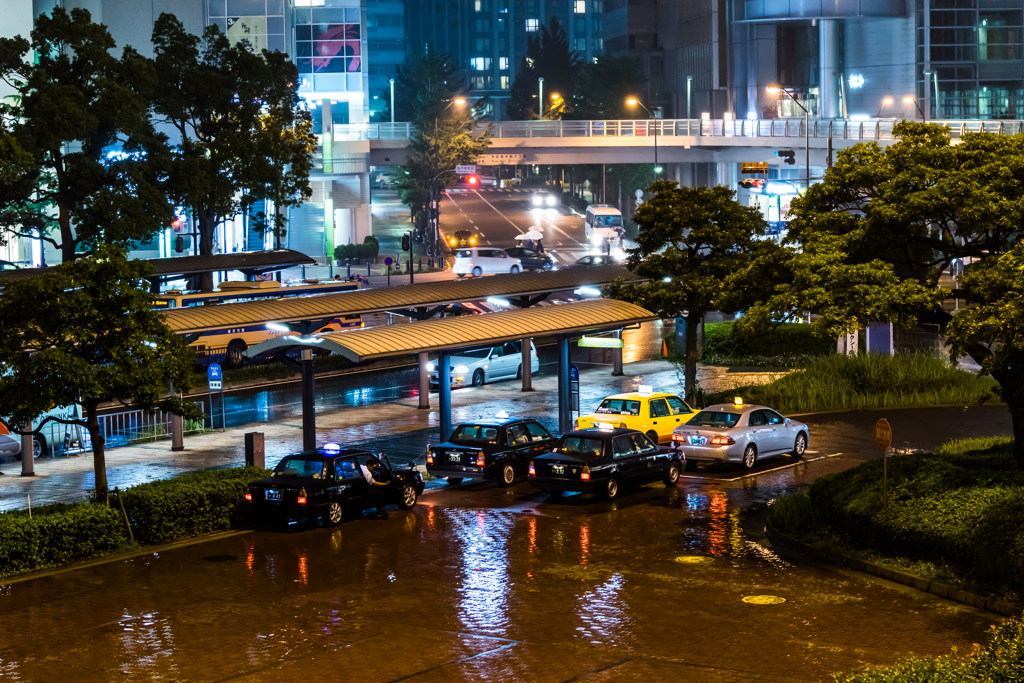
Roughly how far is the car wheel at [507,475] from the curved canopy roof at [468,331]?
2.91 metres

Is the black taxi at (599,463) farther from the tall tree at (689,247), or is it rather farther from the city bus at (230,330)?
the city bus at (230,330)

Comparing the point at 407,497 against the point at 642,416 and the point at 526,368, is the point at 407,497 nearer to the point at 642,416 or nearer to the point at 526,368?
the point at 642,416

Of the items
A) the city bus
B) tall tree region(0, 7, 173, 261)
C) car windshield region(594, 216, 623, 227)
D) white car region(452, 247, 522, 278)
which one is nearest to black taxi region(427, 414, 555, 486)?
the city bus

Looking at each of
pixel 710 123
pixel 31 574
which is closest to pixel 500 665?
pixel 31 574

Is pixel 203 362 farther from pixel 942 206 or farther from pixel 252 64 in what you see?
pixel 942 206

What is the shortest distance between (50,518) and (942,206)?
1472 centimetres

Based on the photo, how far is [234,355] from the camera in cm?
4438

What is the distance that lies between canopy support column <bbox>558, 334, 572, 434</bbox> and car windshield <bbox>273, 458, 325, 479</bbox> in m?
9.52

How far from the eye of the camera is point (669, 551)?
62.9ft

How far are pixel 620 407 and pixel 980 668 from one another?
19.7 metres

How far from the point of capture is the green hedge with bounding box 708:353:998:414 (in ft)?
112

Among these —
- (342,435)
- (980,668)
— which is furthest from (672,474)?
(980,668)

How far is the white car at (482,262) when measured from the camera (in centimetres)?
7212

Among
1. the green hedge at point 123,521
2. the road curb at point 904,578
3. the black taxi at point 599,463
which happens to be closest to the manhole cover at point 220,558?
the green hedge at point 123,521
